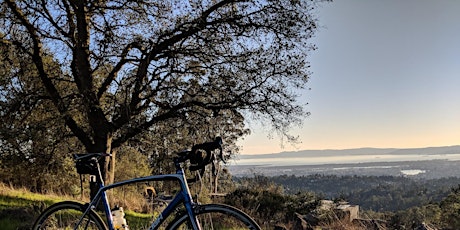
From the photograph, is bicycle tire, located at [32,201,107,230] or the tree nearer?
bicycle tire, located at [32,201,107,230]

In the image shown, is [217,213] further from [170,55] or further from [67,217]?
[170,55]

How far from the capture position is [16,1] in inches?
407

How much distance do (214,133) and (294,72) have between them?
8.31ft

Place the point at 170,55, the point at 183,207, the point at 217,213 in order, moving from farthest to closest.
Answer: the point at 170,55, the point at 183,207, the point at 217,213

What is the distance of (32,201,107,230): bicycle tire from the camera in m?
3.21

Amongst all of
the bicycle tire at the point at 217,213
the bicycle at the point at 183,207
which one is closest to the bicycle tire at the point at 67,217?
the bicycle at the point at 183,207

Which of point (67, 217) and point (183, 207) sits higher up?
point (183, 207)

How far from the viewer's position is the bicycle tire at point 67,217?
10.5 feet

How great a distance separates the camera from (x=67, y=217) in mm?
3484

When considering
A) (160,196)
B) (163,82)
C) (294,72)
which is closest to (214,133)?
(163,82)

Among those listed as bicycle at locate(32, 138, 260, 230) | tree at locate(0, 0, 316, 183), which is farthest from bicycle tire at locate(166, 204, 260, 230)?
tree at locate(0, 0, 316, 183)

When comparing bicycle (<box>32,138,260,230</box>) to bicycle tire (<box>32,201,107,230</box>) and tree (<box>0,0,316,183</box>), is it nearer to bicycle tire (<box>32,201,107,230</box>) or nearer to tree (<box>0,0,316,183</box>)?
bicycle tire (<box>32,201,107,230</box>)

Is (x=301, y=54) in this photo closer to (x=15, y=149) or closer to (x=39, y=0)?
(x=39, y=0)

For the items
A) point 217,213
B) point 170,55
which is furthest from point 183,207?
point 170,55
